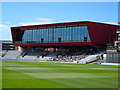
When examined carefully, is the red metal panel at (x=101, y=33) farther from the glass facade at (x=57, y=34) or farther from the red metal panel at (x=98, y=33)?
the glass facade at (x=57, y=34)

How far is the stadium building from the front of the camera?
7869cm

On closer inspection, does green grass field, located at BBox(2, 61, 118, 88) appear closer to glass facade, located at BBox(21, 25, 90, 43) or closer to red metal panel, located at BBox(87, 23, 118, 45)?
red metal panel, located at BBox(87, 23, 118, 45)

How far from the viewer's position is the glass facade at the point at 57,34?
261 ft

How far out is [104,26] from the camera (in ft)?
267

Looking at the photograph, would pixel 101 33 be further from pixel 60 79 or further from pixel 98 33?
pixel 60 79

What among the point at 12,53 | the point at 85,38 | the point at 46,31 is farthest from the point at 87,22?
the point at 12,53

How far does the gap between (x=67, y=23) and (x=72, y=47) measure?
442 inches

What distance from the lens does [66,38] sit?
274 ft

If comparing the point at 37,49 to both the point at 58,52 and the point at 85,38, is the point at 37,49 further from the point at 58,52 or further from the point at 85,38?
the point at 85,38

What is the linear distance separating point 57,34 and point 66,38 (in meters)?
4.02

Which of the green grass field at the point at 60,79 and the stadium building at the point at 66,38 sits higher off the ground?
the stadium building at the point at 66,38

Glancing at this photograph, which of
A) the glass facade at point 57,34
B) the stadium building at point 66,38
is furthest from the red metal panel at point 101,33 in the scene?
the glass facade at point 57,34

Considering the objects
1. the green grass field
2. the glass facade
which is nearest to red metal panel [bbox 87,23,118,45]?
the glass facade

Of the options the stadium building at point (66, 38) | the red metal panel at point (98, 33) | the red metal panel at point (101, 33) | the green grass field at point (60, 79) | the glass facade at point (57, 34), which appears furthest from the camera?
the glass facade at point (57, 34)
